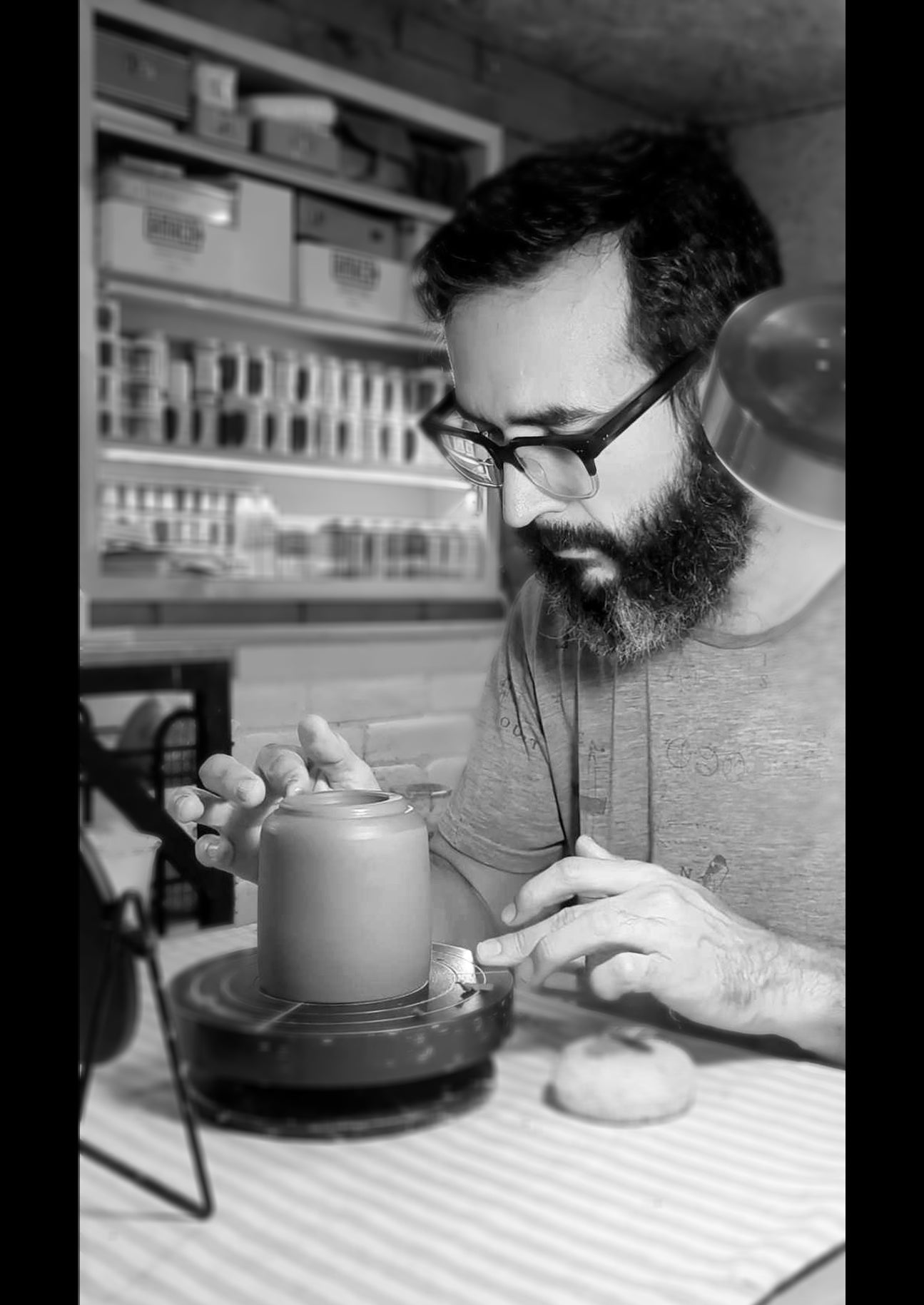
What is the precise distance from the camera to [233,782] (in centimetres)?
27

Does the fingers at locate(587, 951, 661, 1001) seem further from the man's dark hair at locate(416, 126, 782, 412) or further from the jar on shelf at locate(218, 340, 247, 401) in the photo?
the jar on shelf at locate(218, 340, 247, 401)

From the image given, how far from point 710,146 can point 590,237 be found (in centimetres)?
5

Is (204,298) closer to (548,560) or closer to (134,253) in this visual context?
(134,253)

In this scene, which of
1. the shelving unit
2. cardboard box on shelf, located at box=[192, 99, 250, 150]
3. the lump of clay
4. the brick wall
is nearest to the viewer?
the brick wall

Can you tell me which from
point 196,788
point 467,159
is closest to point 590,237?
point 196,788

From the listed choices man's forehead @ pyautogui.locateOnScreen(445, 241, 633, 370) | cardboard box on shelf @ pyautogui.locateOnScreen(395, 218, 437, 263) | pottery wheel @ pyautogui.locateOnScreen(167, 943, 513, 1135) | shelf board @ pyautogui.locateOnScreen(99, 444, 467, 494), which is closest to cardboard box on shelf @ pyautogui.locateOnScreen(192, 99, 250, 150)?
cardboard box on shelf @ pyautogui.locateOnScreen(395, 218, 437, 263)

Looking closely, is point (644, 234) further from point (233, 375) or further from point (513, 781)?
point (233, 375)

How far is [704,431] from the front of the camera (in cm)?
23

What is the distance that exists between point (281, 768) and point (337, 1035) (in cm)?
6

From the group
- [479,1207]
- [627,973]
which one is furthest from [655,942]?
[479,1207]

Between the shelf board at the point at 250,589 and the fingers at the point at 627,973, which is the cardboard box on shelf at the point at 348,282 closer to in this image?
the shelf board at the point at 250,589

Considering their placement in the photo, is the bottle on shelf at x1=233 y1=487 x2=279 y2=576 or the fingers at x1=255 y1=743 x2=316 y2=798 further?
the bottle on shelf at x1=233 y1=487 x2=279 y2=576

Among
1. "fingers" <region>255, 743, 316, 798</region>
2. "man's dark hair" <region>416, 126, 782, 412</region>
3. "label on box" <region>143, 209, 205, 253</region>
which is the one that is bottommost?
"fingers" <region>255, 743, 316, 798</region>

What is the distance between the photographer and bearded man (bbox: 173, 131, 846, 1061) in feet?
0.78
